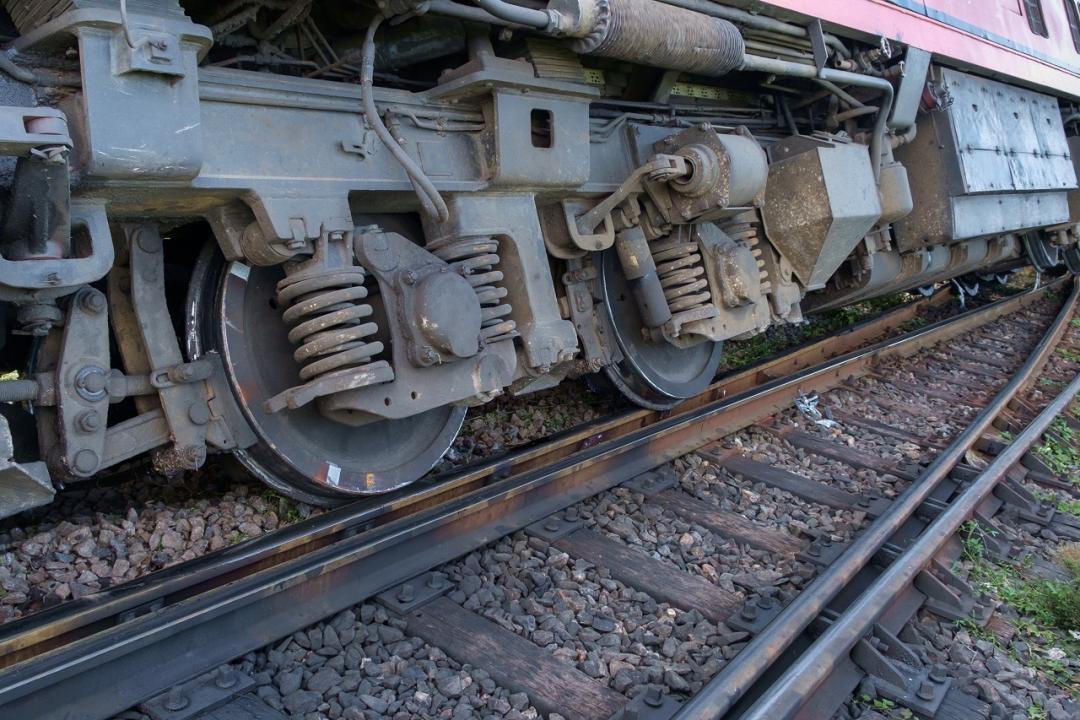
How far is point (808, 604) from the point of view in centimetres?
284

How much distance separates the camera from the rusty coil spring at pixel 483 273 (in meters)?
3.40

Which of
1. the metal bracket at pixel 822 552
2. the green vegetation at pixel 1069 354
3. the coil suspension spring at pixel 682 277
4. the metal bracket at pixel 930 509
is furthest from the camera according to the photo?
the green vegetation at pixel 1069 354

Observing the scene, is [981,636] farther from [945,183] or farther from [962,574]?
[945,183]

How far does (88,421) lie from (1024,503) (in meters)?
4.08

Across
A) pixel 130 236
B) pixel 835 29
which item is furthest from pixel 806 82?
pixel 130 236

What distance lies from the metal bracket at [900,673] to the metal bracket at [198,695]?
1.89 meters

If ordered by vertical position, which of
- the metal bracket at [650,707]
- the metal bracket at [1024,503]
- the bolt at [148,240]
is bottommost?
the metal bracket at [1024,503]

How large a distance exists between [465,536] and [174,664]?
1136 millimetres

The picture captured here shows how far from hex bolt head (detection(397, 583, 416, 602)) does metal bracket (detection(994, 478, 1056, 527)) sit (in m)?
2.98

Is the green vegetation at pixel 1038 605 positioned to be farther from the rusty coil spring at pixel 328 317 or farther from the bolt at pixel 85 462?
the bolt at pixel 85 462

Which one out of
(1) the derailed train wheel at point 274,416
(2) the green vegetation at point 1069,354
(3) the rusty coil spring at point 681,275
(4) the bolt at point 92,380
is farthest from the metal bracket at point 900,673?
(2) the green vegetation at point 1069,354

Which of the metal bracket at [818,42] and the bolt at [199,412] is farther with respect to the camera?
the metal bracket at [818,42]

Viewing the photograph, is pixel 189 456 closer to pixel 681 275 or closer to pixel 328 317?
pixel 328 317

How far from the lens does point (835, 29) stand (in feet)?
16.5
